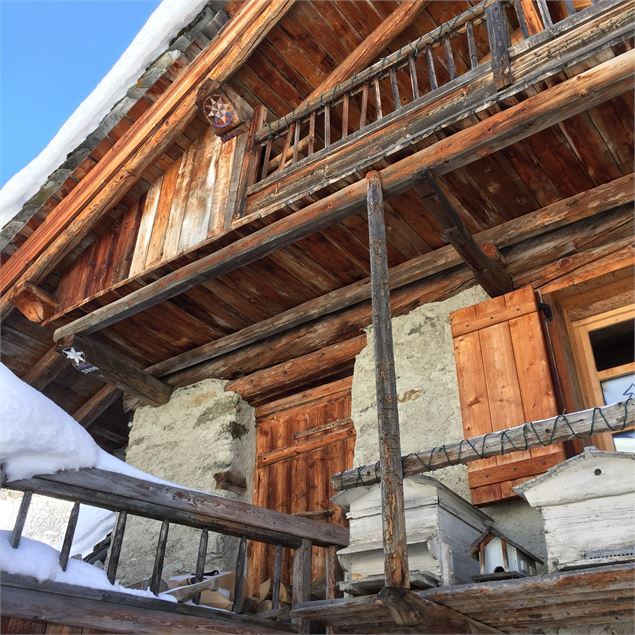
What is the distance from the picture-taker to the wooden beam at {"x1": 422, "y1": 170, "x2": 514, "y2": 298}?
4.22m

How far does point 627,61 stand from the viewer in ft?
11.8

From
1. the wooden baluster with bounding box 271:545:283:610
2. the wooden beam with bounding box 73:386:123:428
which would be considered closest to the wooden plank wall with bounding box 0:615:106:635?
the wooden baluster with bounding box 271:545:283:610

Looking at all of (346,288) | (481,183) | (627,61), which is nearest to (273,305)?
(346,288)

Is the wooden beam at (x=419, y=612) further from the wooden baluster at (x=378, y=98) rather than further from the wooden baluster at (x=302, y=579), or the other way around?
the wooden baluster at (x=378, y=98)

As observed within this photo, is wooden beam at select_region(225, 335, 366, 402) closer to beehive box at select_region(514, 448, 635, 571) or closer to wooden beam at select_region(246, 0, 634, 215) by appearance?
wooden beam at select_region(246, 0, 634, 215)

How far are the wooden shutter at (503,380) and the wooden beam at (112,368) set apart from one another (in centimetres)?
306

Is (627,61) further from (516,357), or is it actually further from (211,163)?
(211,163)

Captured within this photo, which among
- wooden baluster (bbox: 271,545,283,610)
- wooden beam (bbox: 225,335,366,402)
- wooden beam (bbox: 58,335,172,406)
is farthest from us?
wooden beam (bbox: 58,335,172,406)

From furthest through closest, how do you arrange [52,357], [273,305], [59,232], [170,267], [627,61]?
1. [52,357]
2. [59,232]
3. [273,305]
4. [170,267]
5. [627,61]

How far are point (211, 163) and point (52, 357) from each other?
2.71m

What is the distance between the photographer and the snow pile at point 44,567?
312 centimetres

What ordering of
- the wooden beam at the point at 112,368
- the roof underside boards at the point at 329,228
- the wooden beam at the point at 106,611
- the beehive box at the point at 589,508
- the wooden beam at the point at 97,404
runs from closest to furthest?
the beehive box at the point at 589,508, the wooden beam at the point at 106,611, the roof underside boards at the point at 329,228, the wooden beam at the point at 112,368, the wooden beam at the point at 97,404

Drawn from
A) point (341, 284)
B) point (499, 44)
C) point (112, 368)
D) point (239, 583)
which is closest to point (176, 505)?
point (239, 583)

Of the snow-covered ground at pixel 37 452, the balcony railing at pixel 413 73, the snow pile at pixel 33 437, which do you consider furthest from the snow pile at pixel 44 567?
the balcony railing at pixel 413 73
